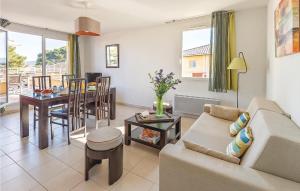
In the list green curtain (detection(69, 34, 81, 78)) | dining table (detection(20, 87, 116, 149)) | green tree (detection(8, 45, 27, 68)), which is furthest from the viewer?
green curtain (detection(69, 34, 81, 78))

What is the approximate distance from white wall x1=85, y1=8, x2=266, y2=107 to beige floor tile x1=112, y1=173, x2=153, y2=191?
271 centimetres

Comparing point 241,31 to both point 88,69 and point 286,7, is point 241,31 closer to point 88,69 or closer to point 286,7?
point 286,7

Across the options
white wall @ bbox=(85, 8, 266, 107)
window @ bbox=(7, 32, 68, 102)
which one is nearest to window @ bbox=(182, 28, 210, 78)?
white wall @ bbox=(85, 8, 266, 107)

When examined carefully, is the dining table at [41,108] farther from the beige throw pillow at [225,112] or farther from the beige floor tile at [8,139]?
the beige throw pillow at [225,112]

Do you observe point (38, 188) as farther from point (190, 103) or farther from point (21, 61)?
point (21, 61)

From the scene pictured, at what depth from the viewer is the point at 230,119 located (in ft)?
8.51

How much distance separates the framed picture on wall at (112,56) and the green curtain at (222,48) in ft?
9.64

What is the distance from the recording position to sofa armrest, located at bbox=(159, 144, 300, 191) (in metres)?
0.98

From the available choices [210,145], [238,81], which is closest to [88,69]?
[238,81]

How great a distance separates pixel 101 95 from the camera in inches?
130

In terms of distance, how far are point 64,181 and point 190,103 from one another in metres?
3.00

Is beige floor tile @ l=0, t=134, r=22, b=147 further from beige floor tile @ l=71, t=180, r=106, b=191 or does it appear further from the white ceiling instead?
the white ceiling

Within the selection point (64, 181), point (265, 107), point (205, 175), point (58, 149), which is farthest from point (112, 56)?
point (205, 175)

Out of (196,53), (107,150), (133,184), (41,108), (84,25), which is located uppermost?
(84,25)
